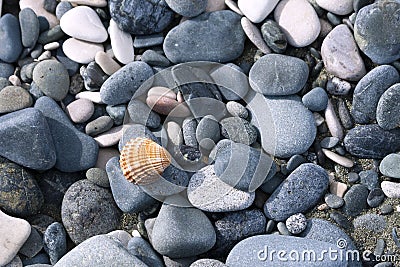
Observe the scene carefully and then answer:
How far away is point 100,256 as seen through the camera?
266 centimetres

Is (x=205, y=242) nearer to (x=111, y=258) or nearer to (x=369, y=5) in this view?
(x=111, y=258)

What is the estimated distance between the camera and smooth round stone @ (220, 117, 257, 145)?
9.58ft

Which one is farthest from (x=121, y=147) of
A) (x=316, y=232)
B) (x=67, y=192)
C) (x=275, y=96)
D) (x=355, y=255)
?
(x=355, y=255)

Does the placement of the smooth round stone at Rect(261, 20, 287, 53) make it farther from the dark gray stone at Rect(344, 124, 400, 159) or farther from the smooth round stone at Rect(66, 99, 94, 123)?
the smooth round stone at Rect(66, 99, 94, 123)

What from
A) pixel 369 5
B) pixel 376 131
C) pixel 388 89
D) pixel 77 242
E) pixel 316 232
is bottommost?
pixel 77 242

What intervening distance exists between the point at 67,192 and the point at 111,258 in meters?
0.45

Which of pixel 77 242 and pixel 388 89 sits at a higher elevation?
pixel 388 89

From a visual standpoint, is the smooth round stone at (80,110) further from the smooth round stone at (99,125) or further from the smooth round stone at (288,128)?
the smooth round stone at (288,128)

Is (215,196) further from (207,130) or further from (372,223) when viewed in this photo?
(372,223)

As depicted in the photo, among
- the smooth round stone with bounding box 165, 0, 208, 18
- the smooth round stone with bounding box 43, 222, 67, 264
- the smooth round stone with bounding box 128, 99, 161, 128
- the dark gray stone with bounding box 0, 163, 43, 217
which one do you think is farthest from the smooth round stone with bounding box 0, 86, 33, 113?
the smooth round stone with bounding box 165, 0, 208, 18

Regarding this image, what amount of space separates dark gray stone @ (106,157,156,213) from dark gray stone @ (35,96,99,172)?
A: 13cm

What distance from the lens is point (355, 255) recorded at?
275 centimetres

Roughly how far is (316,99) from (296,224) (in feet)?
2.07

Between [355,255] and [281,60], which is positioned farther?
[281,60]
